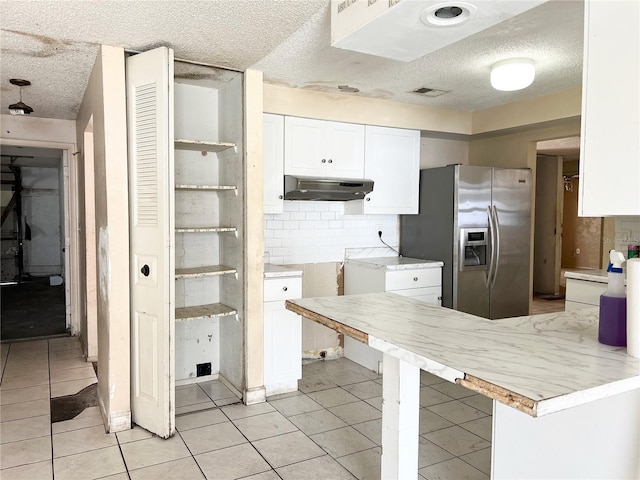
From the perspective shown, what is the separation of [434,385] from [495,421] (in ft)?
6.52

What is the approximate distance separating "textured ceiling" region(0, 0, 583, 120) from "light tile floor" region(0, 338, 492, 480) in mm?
2387

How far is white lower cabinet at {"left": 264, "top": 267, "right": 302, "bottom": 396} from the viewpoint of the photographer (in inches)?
139

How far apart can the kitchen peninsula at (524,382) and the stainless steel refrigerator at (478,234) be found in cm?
199

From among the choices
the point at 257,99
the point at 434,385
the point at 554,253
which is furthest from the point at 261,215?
the point at 554,253

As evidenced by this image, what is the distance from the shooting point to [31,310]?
6.82m

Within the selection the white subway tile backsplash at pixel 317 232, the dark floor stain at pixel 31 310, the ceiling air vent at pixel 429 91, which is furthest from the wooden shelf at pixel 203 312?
the dark floor stain at pixel 31 310

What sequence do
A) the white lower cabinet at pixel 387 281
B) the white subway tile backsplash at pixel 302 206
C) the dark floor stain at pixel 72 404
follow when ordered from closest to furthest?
the dark floor stain at pixel 72 404 → the white lower cabinet at pixel 387 281 → the white subway tile backsplash at pixel 302 206

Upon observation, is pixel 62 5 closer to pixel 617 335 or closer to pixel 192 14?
pixel 192 14

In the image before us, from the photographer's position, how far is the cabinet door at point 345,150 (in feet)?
13.5

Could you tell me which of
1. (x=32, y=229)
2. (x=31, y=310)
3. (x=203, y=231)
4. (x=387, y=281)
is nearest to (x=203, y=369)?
(x=203, y=231)

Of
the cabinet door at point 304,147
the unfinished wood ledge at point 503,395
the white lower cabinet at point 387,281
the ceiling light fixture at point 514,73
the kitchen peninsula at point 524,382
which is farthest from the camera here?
the white lower cabinet at point 387,281

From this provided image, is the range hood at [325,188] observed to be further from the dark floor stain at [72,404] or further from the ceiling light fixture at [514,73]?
the dark floor stain at [72,404]

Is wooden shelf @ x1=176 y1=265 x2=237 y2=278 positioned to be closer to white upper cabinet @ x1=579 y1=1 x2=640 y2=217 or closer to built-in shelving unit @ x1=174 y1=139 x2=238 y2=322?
built-in shelving unit @ x1=174 y1=139 x2=238 y2=322

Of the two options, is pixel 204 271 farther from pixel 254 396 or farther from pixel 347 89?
pixel 347 89
